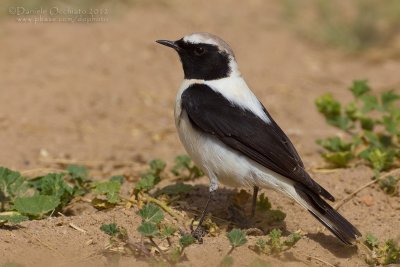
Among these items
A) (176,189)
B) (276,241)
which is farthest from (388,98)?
(276,241)

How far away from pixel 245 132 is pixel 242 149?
14 centimetres

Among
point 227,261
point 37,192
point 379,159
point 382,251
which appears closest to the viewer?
point 227,261

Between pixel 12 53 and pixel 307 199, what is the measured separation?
5862mm

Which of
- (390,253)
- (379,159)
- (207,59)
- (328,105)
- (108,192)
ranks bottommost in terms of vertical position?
(390,253)

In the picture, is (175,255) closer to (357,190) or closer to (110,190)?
(110,190)

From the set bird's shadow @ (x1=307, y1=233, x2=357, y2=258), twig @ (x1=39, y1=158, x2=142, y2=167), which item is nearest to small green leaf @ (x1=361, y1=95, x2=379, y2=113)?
bird's shadow @ (x1=307, y1=233, x2=357, y2=258)

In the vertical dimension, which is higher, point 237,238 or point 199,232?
point 237,238

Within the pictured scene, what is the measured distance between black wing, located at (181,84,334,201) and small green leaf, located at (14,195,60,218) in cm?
118

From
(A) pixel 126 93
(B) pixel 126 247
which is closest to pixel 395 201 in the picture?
(B) pixel 126 247

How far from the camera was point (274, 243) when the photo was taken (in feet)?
16.4

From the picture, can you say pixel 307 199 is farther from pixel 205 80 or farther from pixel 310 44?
pixel 310 44

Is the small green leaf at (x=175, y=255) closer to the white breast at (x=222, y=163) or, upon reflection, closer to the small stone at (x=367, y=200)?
the white breast at (x=222, y=163)

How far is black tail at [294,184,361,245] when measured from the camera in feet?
17.7

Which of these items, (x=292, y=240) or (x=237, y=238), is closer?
(x=237, y=238)
